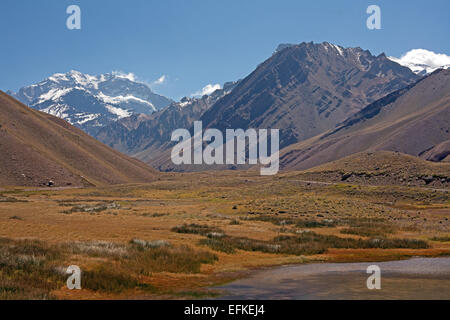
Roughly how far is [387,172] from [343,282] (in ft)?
325

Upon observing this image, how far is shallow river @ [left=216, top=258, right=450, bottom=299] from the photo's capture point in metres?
19.4

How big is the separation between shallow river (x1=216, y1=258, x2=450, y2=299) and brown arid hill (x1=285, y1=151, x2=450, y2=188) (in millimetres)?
80959

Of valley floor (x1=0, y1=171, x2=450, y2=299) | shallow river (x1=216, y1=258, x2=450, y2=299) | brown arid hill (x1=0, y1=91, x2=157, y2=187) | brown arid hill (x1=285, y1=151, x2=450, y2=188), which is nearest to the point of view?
shallow river (x1=216, y1=258, x2=450, y2=299)

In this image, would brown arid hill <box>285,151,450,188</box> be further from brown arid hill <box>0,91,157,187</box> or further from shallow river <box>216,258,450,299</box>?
brown arid hill <box>0,91,157,187</box>

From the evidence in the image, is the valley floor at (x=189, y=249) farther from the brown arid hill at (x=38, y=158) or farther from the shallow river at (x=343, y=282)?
the brown arid hill at (x=38, y=158)

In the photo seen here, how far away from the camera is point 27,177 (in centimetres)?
15800

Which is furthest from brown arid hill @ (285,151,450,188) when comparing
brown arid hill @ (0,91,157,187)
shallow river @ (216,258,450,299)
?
brown arid hill @ (0,91,157,187)

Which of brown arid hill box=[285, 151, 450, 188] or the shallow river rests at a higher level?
brown arid hill box=[285, 151, 450, 188]

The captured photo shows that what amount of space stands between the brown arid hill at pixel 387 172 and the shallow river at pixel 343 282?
266ft

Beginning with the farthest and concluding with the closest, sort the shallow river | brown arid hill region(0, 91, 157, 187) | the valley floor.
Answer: brown arid hill region(0, 91, 157, 187) < the valley floor < the shallow river

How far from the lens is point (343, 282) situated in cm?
2231

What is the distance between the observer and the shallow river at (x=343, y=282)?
19438 mm

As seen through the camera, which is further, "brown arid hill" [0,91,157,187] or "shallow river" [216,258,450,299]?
"brown arid hill" [0,91,157,187]

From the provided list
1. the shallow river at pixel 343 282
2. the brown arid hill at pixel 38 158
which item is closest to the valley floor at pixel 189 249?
the shallow river at pixel 343 282
